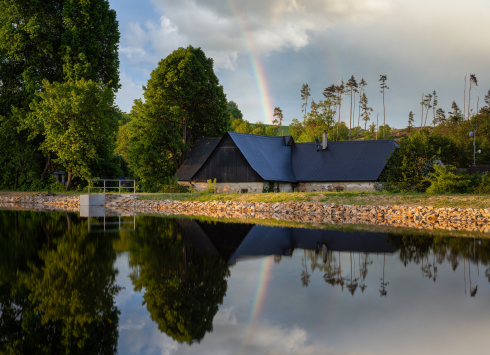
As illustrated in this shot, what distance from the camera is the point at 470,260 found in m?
10.5

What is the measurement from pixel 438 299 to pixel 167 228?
12234 mm

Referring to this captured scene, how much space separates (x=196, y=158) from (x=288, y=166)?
1007 cm

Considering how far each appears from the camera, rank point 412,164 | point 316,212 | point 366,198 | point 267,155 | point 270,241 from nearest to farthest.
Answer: point 270,241
point 316,212
point 366,198
point 412,164
point 267,155

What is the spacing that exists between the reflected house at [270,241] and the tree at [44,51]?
89.8 ft

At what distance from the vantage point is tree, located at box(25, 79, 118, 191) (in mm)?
35250

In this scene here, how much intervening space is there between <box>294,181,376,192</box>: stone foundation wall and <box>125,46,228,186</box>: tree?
1425 centimetres

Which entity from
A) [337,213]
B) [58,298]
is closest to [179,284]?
[58,298]

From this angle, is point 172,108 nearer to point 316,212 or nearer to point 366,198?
point 316,212

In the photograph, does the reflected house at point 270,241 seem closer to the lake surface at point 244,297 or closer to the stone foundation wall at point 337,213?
the lake surface at point 244,297

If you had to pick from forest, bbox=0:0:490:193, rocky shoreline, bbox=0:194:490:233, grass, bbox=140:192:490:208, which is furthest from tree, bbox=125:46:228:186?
grass, bbox=140:192:490:208

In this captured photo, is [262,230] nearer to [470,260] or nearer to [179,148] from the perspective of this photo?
[470,260]

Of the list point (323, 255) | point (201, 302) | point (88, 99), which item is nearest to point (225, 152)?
point (88, 99)

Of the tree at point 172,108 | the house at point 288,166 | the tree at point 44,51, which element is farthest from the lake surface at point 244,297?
the tree at point 172,108

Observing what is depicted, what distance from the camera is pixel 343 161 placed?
1602 inches
